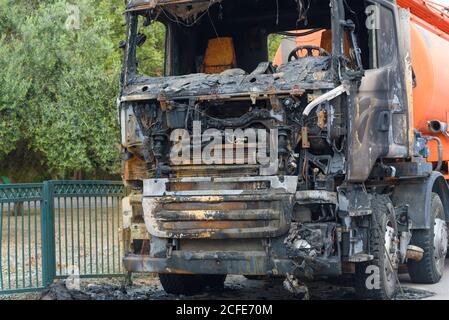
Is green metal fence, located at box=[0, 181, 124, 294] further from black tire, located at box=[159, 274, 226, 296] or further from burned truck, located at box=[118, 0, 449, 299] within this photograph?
burned truck, located at box=[118, 0, 449, 299]

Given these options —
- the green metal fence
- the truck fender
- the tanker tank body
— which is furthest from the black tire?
the tanker tank body

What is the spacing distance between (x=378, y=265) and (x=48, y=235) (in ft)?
11.5

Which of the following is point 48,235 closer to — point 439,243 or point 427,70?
point 439,243

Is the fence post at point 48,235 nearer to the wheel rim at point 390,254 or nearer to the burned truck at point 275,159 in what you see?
the burned truck at point 275,159

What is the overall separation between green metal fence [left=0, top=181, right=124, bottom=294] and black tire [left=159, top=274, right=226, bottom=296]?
3.73ft

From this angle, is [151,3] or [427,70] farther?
[427,70]

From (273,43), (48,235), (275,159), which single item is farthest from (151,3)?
(273,43)

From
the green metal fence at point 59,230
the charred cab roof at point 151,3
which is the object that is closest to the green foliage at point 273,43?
the charred cab roof at point 151,3

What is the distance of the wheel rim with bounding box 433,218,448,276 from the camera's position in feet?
28.8

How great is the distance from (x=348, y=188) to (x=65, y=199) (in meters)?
3.33

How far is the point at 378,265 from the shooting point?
705cm

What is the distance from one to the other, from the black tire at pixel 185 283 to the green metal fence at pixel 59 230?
1137mm

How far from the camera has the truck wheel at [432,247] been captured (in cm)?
851
